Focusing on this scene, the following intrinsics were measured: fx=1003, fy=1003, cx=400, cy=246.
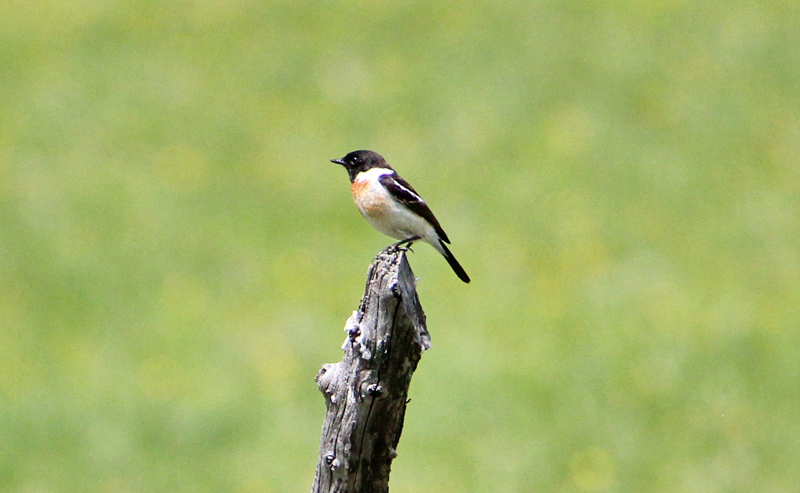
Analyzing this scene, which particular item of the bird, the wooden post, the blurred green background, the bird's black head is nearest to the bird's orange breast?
the bird

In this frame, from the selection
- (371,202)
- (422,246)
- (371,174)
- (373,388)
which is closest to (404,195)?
(371,202)

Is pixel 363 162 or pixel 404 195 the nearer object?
pixel 404 195

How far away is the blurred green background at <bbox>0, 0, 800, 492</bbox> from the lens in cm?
1388

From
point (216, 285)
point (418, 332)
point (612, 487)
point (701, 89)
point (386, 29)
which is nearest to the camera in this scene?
point (418, 332)

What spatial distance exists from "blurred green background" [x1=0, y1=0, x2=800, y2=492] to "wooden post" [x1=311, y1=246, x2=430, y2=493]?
313 inches

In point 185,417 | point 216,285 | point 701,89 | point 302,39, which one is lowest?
point 185,417

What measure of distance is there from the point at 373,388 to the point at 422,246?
1260 centimetres

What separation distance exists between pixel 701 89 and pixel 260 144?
9.15 metres

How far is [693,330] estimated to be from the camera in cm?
1542

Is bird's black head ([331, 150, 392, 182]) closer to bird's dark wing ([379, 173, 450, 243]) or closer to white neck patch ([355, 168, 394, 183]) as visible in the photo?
white neck patch ([355, 168, 394, 183])

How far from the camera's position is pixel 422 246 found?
57.9 ft

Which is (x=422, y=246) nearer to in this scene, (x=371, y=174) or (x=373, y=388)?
(x=371, y=174)

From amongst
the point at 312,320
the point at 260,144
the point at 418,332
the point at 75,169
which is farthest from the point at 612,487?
the point at 75,169

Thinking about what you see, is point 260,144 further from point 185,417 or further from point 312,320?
point 185,417
